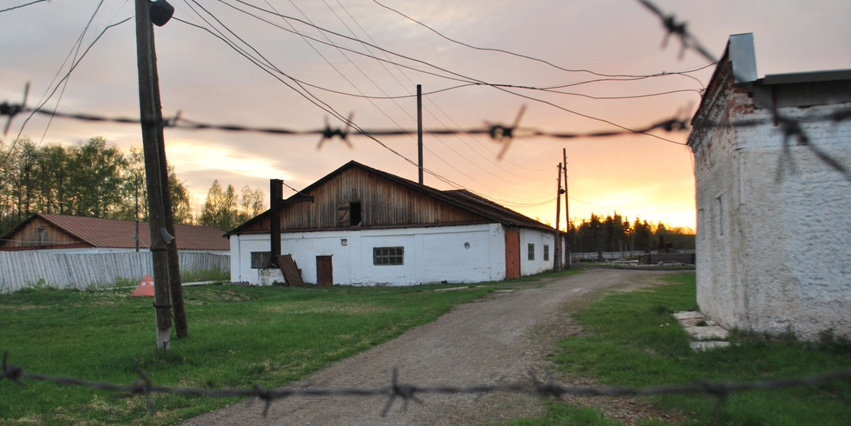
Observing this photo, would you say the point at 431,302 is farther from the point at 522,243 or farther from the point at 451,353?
the point at 522,243

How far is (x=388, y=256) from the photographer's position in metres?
Result: 30.0

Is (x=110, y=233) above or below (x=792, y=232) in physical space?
above

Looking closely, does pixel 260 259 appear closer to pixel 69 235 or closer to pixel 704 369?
pixel 69 235

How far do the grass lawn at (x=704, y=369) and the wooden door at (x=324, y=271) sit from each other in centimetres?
2126

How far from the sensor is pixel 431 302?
1836 cm

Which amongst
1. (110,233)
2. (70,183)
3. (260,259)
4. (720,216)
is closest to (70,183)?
(70,183)

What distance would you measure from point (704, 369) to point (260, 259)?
95.3 feet

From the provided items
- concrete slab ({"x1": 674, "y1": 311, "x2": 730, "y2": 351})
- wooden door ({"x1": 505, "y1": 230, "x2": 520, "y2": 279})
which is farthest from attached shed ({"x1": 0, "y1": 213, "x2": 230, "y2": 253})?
concrete slab ({"x1": 674, "y1": 311, "x2": 730, "y2": 351})

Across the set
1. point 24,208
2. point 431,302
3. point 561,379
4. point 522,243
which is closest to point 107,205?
point 24,208

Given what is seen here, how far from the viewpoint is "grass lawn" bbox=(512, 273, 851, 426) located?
5426 mm

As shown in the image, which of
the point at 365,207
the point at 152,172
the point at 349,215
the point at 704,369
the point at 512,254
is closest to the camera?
the point at 704,369

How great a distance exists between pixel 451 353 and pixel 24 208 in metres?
60.6

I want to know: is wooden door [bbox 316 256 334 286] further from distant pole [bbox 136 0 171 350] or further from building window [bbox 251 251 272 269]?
distant pole [bbox 136 0 171 350]

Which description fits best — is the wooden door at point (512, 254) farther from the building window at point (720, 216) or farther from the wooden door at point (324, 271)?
the building window at point (720, 216)
